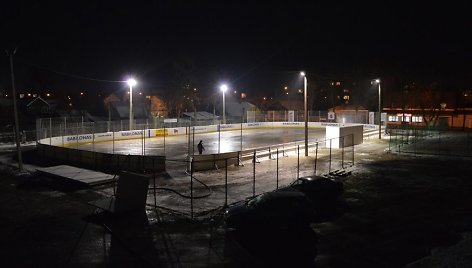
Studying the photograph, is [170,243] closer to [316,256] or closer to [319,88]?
[316,256]

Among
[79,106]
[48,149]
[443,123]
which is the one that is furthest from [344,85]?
[48,149]

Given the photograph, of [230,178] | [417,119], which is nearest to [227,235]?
[230,178]

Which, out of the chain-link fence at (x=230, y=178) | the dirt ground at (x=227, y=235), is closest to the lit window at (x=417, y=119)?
the chain-link fence at (x=230, y=178)

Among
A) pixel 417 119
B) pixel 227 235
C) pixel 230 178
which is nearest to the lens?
pixel 227 235

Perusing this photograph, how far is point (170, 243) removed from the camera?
12703 mm

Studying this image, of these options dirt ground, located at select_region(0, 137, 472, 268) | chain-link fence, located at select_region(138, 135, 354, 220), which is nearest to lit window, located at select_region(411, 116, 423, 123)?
chain-link fence, located at select_region(138, 135, 354, 220)

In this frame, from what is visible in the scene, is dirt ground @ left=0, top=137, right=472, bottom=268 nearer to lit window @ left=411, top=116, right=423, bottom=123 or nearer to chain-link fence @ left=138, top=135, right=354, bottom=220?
chain-link fence @ left=138, top=135, right=354, bottom=220

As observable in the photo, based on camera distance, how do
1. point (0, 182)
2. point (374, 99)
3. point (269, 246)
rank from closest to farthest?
point (269, 246)
point (0, 182)
point (374, 99)

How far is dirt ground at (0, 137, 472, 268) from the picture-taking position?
1121cm

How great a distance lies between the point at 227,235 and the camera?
1344 centimetres

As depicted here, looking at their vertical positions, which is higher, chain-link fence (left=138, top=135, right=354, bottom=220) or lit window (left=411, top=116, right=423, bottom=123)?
lit window (left=411, top=116, right=423, bottom=123)

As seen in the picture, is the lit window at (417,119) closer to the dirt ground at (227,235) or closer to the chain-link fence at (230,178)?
the chain-link fence at (230,178)

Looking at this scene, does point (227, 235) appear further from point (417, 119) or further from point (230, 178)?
point (417, 119)

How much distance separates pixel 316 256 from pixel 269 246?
1488 mm
